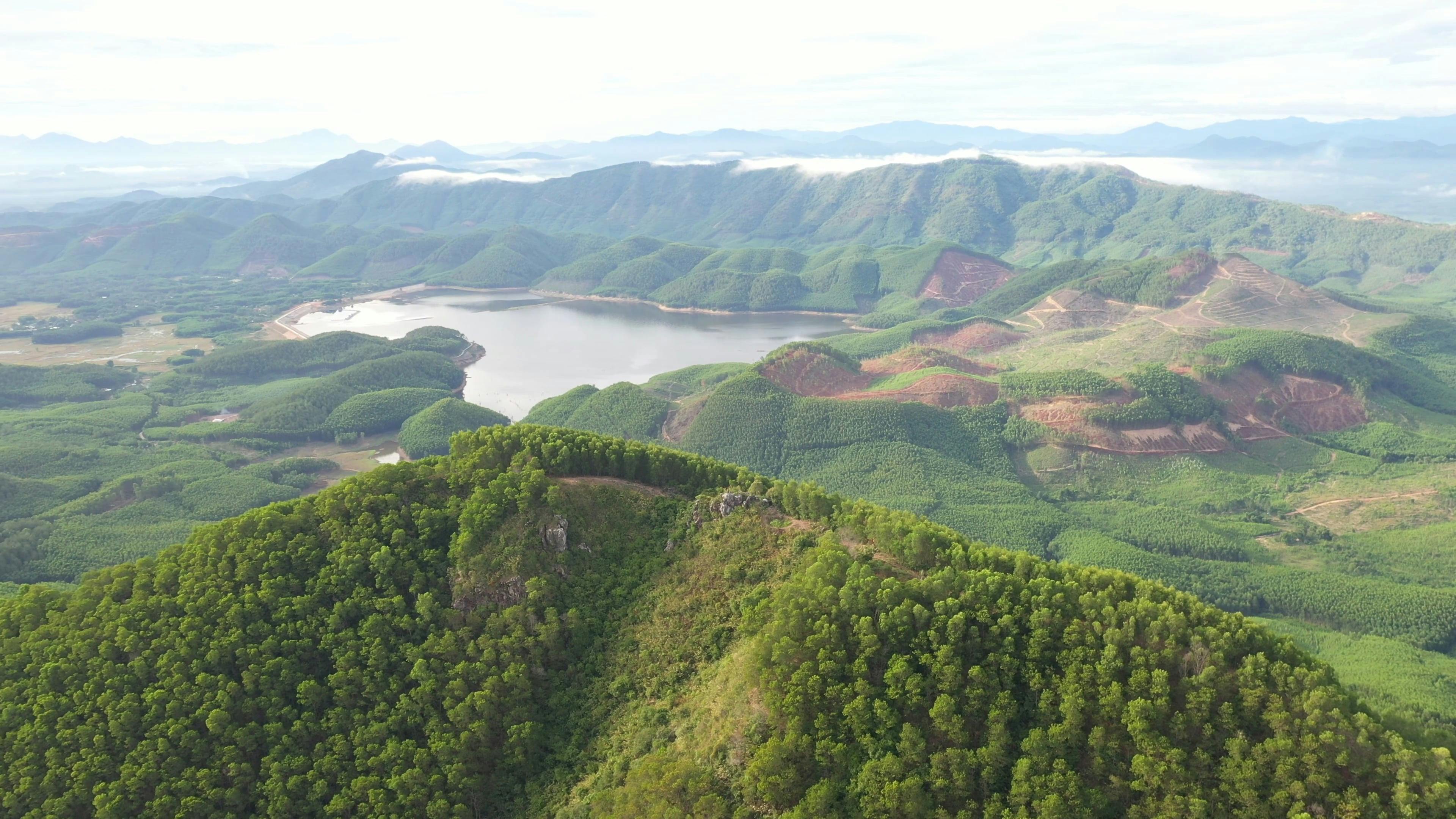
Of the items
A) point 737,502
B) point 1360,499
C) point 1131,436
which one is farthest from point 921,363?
point 737,502

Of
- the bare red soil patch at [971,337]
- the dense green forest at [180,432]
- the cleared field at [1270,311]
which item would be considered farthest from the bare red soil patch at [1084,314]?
the dense green forest at [180,432]

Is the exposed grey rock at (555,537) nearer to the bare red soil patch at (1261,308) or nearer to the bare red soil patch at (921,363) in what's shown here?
the bare red soil patch at (921,363)

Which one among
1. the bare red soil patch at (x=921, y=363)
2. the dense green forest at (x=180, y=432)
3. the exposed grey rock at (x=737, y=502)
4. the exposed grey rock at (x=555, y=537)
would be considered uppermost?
the exposed grey rock at (x=737, y=502)

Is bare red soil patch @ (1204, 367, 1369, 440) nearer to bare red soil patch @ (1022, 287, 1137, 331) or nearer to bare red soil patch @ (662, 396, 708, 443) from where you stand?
bare red soil patch @ (1022, 287, 1137, 331)

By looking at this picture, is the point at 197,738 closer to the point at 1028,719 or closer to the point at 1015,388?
the point at 1028,719

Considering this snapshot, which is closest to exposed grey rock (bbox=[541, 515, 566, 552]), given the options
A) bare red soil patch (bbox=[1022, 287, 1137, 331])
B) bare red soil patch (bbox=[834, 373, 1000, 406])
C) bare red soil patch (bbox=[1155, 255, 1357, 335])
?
bare red soil patch (bbox=[834, 373, 1000, 406])

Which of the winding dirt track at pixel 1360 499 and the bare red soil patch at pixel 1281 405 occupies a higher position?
A: the bare red soil patch at pixel 1281 405

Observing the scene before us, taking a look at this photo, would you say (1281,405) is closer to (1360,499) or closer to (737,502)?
(1360,499)
